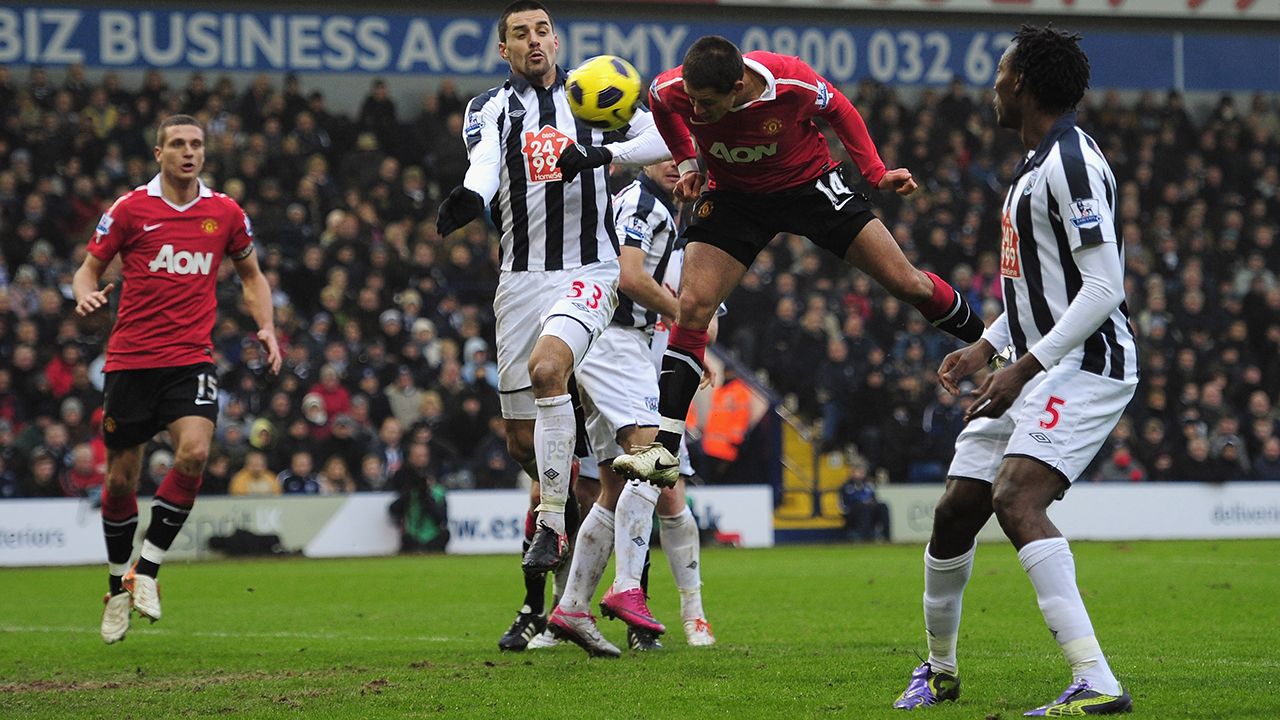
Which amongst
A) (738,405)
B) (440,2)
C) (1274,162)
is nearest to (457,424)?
(738,405)

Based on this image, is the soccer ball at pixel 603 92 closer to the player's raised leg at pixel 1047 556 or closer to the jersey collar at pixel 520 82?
the jersey collar at pixel 520 82

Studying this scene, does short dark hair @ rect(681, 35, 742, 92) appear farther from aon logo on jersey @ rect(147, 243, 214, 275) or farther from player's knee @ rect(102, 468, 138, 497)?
player's knee @ rect(102, 468, 138, 497)

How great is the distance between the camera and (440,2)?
26703 millimetres

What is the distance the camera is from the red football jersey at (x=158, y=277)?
359 inches

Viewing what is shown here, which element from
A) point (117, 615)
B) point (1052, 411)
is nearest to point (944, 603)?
point (1052, 411)

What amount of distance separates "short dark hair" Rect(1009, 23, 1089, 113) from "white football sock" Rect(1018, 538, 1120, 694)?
166cm

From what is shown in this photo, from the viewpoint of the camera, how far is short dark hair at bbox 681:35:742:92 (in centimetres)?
657

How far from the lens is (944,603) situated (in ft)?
19.5

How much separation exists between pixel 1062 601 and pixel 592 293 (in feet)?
10.3

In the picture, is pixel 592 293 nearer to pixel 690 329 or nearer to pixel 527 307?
pixel 527 307

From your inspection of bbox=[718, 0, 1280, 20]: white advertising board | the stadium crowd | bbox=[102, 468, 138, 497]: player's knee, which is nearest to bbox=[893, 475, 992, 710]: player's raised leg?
bbox=[102, 468, 138, 497]: player's knee

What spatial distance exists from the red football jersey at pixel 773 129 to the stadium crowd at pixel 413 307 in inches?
470

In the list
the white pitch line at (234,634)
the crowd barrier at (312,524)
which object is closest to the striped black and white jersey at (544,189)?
the white pitch line at (234,634)

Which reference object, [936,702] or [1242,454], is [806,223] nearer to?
[936,702]
